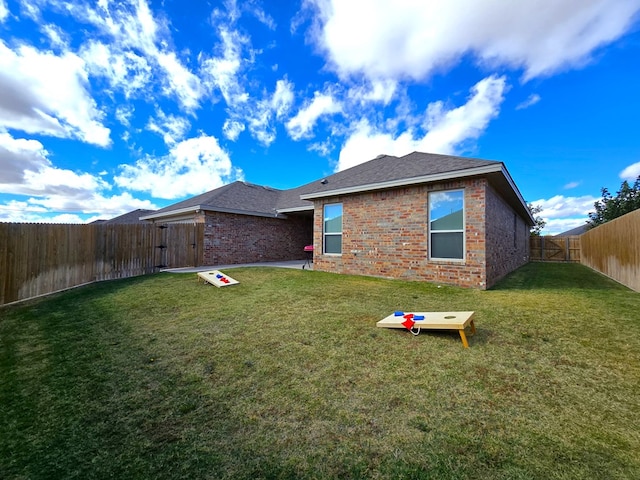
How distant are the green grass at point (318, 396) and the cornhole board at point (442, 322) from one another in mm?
137

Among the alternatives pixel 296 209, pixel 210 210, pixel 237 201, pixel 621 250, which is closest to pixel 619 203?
pixel 621 250

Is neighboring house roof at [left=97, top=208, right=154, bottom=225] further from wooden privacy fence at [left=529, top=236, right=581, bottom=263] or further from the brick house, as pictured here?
wooden privacy fence at [left=529, top=236, right=581, bottom=263]

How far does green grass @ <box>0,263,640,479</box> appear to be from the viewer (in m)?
1.82

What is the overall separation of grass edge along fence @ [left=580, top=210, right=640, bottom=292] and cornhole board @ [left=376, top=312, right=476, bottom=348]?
700cm

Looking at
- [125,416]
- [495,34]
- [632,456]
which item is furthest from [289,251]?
[632,456]

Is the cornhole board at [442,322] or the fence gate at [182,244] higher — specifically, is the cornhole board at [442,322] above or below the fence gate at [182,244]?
below

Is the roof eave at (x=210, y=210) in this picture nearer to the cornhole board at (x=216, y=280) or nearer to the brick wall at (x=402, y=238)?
the cornhole board at (x=216, y=280)

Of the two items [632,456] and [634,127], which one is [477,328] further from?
[634,127]

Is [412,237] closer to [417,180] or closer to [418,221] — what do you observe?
[418,221]

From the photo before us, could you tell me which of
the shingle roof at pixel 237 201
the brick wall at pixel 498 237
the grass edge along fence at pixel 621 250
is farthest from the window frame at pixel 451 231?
the shingle roof at pixel 237 201

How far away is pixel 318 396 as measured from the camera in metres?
2.59

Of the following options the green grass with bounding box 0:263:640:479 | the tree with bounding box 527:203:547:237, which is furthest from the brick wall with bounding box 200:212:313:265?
the tree with bounding box 527:203:547:237

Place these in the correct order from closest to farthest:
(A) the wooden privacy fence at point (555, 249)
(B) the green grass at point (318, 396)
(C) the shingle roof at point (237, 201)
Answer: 1. (B) the green grass at point (318, 396)
2. (C) the shingle roof at point (237, 201)
3. (A) the wooden privacy fence at point (555, 249)

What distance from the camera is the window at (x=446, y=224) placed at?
7.54 metres
